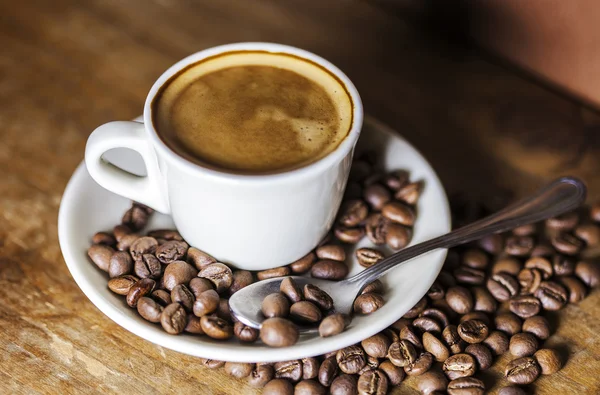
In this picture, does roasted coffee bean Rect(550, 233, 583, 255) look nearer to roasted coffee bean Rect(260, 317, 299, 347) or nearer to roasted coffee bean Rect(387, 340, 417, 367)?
roasted coffee bean Rect(387, 340, 417, 367)

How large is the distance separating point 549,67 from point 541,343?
0.90m

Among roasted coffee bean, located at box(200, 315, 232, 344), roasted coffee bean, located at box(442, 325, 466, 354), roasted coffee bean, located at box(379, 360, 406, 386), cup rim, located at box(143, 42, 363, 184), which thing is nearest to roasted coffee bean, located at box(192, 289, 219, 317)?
roasted coffee bean, located at box(200, 315, 232, 344)

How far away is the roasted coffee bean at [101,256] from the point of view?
48.3 inches

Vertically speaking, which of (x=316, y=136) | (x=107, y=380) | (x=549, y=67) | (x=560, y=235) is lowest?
(x=107, y=380)

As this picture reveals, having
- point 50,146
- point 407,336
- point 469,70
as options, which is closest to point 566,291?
point 407,336

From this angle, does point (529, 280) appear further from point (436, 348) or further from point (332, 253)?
point (332, 253)

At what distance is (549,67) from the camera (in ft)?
6.23

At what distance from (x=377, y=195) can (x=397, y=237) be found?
0.42ft

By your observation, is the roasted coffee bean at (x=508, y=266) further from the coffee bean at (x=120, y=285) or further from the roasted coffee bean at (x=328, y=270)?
the coffee bean at (x=120, y=285)

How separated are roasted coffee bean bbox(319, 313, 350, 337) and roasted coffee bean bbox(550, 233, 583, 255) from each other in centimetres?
62

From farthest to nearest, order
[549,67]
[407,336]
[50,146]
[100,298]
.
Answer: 1. [549,67]
2. [50,146]
3. [407,336]
4. [100,298]

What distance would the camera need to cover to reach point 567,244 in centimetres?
148

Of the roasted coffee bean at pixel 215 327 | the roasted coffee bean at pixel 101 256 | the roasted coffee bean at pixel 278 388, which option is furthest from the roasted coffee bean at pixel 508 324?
the roasted coffee bean at pixel 101 256

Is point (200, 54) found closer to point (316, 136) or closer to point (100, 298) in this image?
point (316, 136)
